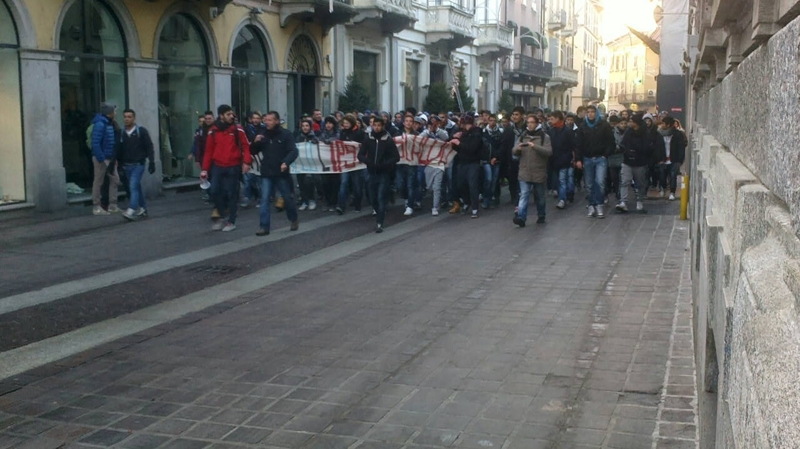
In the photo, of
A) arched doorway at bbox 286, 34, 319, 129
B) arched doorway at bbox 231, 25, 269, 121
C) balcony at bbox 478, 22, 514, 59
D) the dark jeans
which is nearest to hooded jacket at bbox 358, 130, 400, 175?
the dark jeans

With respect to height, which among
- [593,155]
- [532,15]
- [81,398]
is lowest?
[81,398]

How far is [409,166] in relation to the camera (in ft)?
56.9

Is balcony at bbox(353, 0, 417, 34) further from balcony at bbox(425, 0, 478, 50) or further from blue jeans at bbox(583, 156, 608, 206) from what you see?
blue jeans at bbox(583, 156, 608, 206)

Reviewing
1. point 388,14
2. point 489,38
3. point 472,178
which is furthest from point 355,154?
point 489,38

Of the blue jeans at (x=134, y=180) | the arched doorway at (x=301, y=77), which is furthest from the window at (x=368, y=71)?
the blue jeans at (x=134, y=180)

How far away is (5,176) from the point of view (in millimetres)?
15961

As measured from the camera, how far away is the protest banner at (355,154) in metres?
17.1

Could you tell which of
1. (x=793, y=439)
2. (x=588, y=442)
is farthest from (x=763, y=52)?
(x=588, y=442)

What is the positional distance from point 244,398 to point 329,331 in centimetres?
187

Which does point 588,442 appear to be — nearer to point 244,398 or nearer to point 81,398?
point 244,398

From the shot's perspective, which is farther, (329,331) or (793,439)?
(329,331)

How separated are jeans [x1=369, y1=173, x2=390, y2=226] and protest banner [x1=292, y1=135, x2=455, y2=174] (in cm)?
227

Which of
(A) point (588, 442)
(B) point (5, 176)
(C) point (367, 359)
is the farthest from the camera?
(B) point (5, 176)

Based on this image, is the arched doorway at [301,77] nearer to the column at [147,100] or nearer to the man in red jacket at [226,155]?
the column at [147,100]
